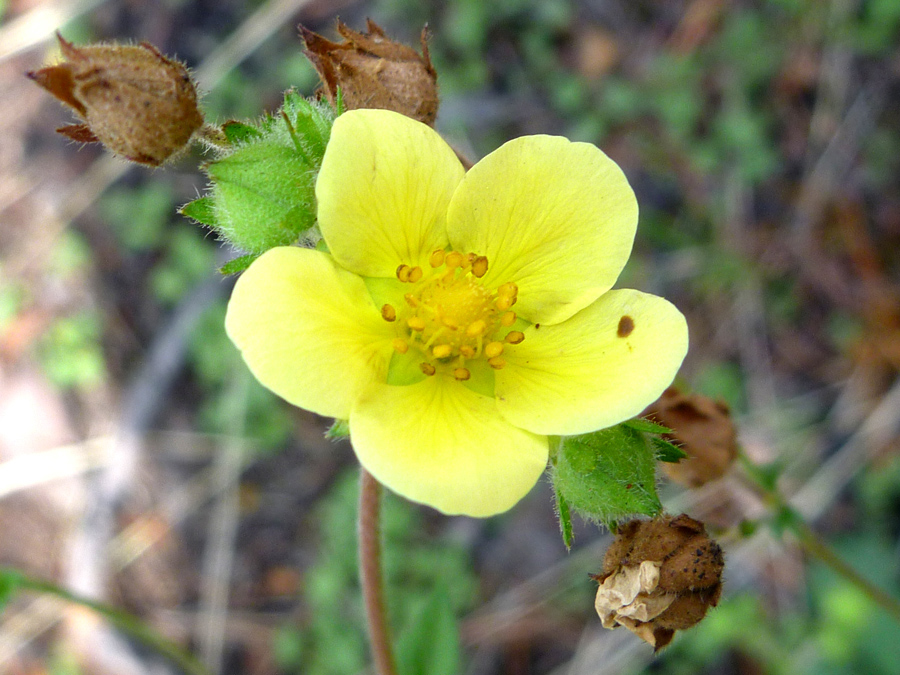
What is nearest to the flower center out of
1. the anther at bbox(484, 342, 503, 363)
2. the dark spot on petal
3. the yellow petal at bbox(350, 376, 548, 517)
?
the anther at bbox(484, 342, 503, 363)

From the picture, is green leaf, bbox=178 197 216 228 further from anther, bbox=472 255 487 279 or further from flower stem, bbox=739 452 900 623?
flower stem, bbox=739 452 900 623

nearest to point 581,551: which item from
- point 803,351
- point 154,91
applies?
point 803,351

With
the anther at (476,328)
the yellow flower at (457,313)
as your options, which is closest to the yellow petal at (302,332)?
the yellow flower at (457,313)

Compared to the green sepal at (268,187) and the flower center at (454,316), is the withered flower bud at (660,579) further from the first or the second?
the green sepal at (268,187)

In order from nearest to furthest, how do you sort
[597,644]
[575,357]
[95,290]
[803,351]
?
[575,357] → [597,644] → [803,351] → [95,290]

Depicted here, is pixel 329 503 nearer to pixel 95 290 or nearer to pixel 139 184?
pixel 95 290

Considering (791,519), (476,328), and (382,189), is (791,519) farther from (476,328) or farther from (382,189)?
(382,189)
